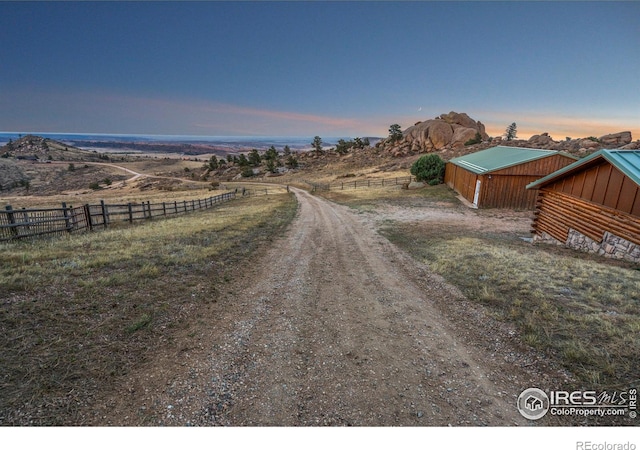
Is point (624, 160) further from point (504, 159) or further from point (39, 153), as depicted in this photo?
point (39, 153)

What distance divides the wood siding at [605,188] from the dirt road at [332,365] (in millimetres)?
8265

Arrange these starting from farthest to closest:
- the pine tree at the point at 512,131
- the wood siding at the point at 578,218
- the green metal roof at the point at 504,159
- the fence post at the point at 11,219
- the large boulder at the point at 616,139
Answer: the pine tree at the point at 512,131
the large boulder at the point at 616,139
the green metal roof at the point at 504,159
the fence post at the point at 11,219
the wood siding at the point at 578,218

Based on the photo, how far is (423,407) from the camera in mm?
3771

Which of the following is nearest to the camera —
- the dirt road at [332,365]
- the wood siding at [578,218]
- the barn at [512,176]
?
the dirt road at [332,365]

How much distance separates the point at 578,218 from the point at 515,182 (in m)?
14.1

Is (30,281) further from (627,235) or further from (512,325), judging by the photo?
(627,235)

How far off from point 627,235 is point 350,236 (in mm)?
10569

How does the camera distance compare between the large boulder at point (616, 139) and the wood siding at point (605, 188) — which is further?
the large boulder at point (616, 139)

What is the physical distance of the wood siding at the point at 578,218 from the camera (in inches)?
399

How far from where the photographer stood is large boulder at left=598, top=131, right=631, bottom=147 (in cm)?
5717

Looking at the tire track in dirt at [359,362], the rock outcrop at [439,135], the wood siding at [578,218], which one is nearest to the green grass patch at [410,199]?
the wood siding at [578,218]

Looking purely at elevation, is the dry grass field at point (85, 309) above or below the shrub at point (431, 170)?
below

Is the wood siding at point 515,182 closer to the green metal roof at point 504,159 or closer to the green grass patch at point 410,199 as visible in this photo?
the green metal roof at point 504,159

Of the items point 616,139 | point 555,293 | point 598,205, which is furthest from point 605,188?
point 616,139
